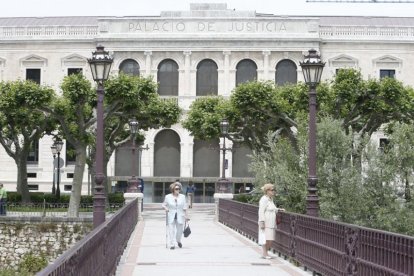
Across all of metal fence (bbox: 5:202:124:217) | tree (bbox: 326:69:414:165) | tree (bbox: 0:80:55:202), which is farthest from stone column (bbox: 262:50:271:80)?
metal fence (bbox: 5:202:124:217)

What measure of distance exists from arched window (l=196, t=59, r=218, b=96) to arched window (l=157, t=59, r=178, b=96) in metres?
1.81

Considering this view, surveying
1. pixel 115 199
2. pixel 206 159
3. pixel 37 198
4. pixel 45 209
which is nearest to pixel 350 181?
pixel 45 209

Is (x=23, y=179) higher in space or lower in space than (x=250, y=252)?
higher

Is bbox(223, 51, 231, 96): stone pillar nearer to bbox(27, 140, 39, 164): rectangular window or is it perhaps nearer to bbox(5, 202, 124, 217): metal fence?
bbox(27, 140, 39, 164): rectangular window

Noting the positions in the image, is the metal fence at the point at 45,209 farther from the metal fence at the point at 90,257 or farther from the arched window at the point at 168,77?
the metal fence at the point at 90,257

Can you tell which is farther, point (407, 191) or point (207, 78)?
point (207, 78)

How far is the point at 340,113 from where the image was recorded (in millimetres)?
43844

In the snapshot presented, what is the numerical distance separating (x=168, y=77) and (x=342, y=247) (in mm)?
52614

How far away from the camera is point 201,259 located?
18.6 meters

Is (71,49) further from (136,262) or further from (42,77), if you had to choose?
(136,262)

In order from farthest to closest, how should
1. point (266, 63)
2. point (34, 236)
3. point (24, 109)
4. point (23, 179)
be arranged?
point (266, 63), point (23, 179), point (24, 109), point (34, 236)

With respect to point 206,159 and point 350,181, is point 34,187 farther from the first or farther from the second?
point 350,181

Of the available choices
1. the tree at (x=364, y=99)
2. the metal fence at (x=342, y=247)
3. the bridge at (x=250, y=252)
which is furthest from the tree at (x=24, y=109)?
the metal fence at (x=342, y=247)

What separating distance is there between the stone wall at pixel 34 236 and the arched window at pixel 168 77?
32.5 meters
